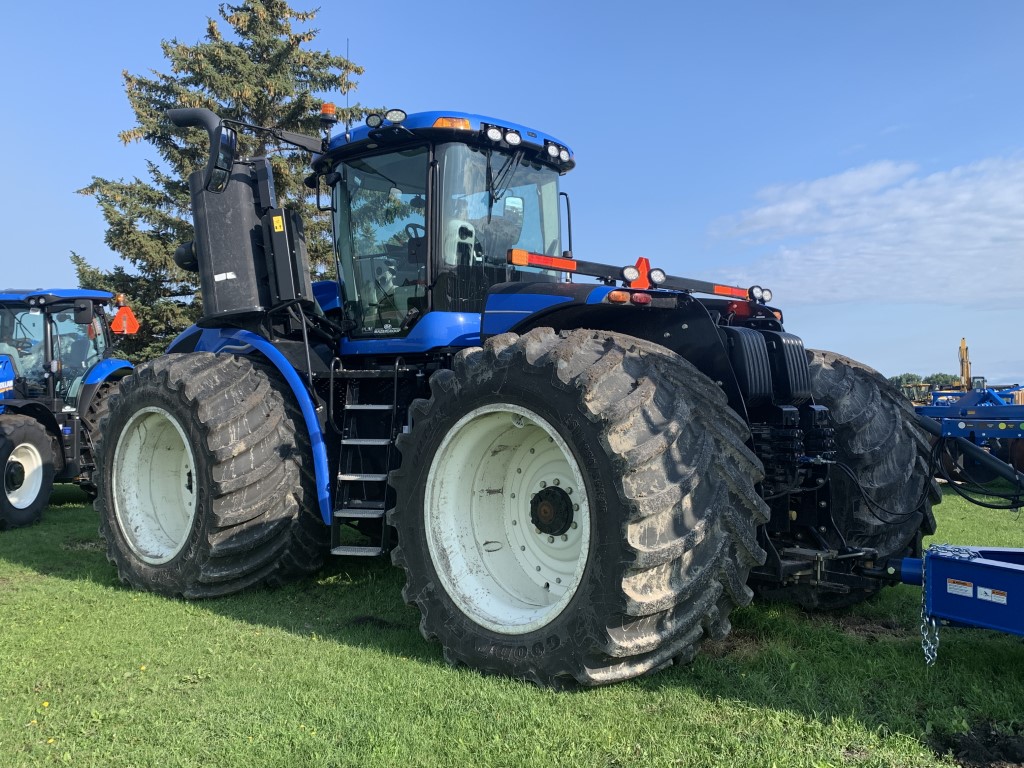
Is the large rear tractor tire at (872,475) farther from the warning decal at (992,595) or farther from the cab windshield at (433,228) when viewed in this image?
the cab windshield at (433,228)

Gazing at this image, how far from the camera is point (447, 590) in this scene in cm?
399

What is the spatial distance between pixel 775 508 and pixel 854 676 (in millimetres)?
1014

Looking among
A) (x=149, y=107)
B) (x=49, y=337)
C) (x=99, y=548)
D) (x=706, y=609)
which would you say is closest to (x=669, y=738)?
(x=706, y=609)

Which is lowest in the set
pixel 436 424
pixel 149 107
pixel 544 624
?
pixel 544 624

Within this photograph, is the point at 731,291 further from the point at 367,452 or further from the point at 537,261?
the point at 367,452

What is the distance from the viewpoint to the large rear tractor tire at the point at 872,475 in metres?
4.58

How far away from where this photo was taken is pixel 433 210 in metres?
5.32

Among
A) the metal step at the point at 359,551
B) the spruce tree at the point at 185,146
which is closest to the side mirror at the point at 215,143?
the metal step at the point at 359,551

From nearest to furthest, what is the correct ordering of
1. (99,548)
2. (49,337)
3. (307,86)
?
(99,548)
(49,337)
(307,86)

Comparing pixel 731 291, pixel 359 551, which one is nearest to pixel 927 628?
pixel 731 291

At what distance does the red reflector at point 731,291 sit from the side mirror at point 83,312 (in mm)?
8840

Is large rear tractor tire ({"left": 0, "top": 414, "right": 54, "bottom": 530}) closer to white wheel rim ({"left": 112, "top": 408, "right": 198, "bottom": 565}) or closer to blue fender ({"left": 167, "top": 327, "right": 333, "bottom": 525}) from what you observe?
white wheel rim ({"left": 112, "top": 408, "right": 198, "bottom": 565})

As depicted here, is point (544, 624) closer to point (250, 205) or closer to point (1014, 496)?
point (1014, 496)

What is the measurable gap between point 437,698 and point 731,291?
10.4 ft
